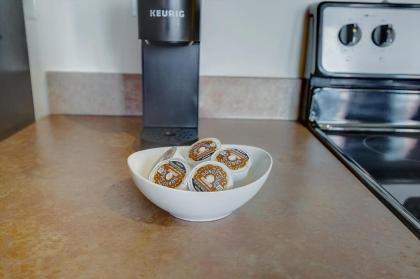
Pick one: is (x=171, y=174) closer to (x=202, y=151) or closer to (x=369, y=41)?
(x=202, y=151)

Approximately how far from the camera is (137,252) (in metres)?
0.41

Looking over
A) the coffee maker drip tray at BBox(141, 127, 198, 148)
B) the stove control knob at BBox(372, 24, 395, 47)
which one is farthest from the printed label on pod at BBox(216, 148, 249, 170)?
the stove control knob at BBox(372, 24, 395, 47)

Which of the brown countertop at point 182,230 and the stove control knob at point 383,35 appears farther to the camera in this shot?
the stove control knob at point 383,35

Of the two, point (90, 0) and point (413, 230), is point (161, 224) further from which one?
point (90, 0)

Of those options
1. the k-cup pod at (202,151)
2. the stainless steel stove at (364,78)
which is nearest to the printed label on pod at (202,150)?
the k-cup pod at (202,151)

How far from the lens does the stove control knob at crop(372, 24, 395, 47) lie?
875 mm

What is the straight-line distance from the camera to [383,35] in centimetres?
88

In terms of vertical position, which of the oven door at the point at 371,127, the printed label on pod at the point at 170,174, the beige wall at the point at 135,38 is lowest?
the oven door at the point at 371,127

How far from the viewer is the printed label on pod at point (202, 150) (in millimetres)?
528

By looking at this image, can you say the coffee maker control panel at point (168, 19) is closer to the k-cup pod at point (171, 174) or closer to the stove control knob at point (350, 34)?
the k-cup pod at point (171, 174)

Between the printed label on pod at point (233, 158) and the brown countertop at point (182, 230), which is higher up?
the printed label on pod at point (233, 158)

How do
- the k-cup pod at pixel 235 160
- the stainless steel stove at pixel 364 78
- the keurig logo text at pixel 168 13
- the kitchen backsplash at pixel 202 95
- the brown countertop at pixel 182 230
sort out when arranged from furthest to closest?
1. the kitchen backsplash at pixel 202 95
2. the stainless steel stove at pixel 364 78
3. the keurig logo text at pixel 168 13
4. the k-cup pod at pixel 235 160
5. the brown countertop at pixel 182 230

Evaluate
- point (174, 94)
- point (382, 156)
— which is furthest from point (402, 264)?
point (174, 94)

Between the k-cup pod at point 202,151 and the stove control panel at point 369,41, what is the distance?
0.50m
